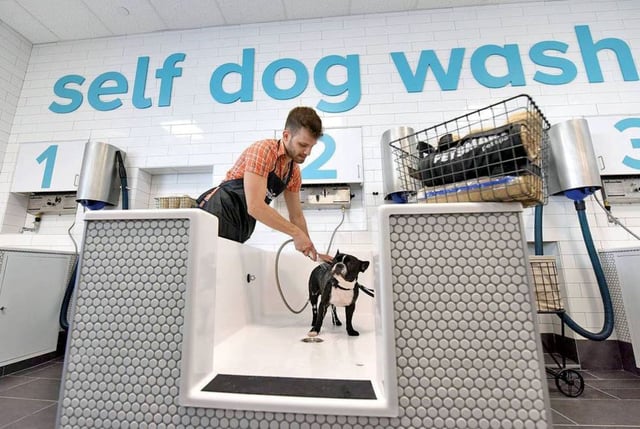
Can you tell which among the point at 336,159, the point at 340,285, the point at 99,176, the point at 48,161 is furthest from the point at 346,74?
the point at 48,161

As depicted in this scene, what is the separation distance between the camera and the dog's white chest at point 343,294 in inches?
37.8

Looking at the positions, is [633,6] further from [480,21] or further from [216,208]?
[216,208]

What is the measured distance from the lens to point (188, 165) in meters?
2.34

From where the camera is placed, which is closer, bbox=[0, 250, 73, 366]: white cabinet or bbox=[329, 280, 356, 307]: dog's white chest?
bbox=[329, 280, 356, 307]: dog's white chest

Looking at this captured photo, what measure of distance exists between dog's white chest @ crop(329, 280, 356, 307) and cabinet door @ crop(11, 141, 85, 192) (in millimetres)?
2572

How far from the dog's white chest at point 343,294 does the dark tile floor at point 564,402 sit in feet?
3.07

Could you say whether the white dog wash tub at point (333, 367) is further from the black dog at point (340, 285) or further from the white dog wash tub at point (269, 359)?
the black dog at point (340, 285)

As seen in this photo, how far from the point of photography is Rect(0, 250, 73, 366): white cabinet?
5.23 feet

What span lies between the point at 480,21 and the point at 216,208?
275 centimetres

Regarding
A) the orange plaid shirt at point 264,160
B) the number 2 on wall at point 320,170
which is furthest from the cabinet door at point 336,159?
the orange plaid shirt at point 264,160

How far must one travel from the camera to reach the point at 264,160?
1.01 meters

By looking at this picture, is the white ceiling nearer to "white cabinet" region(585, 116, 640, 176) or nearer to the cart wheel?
"white cabinet" region(585, 116, 640, 176)

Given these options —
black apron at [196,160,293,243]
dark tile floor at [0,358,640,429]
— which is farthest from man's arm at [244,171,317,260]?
dark tile floor at [0,358,640,429]

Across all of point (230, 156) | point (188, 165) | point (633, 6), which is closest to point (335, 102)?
point (230, 156)
